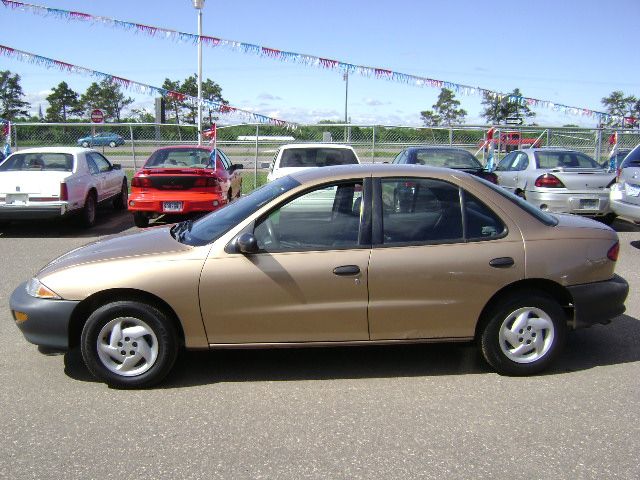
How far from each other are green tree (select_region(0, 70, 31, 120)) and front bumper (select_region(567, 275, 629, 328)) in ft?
148

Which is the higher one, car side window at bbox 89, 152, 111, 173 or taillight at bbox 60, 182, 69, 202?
car side window at bbox 89, 152, 111, 173

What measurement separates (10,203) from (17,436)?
297 inches

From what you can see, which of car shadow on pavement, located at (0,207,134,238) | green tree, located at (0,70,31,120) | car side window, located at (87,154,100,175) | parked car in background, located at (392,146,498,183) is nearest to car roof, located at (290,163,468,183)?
car shadow on pavement, located at (0,207,134,238)

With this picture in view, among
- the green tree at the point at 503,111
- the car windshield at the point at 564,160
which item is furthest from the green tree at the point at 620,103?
the car windshield at the point at 564,160

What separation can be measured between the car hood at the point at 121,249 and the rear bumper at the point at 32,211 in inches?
235

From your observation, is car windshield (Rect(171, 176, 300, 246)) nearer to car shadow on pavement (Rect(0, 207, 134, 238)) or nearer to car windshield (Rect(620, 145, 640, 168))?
car shadow on pavement (Rect(0, 207, 134, 238))

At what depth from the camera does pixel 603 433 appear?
11.5 ft

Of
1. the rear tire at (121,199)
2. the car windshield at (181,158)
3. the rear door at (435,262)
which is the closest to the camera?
the rear door at (435,262)

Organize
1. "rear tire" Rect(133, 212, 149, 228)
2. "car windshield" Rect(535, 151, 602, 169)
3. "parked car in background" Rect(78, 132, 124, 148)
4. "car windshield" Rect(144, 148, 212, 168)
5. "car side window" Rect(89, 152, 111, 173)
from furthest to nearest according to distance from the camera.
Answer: "parked car in background" Rect(78, 132, 124, 148) < "car side window" Rect(89, 152, 111, 173) < "car windshield" Rect(144, 148, 212, 168) < "car windshield" Rect(535, 151, 602, 169) < "rear tire" Rect(133, 212, 149, 228)

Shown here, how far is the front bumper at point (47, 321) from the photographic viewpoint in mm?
4023

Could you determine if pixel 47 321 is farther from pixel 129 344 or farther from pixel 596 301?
pixel 596 301

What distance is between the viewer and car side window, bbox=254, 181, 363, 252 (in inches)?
164

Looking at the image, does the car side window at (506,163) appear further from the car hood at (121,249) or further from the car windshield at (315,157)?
the car hood at (121,249)

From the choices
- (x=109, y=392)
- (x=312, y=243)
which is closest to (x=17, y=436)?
(x=109, y=392)
